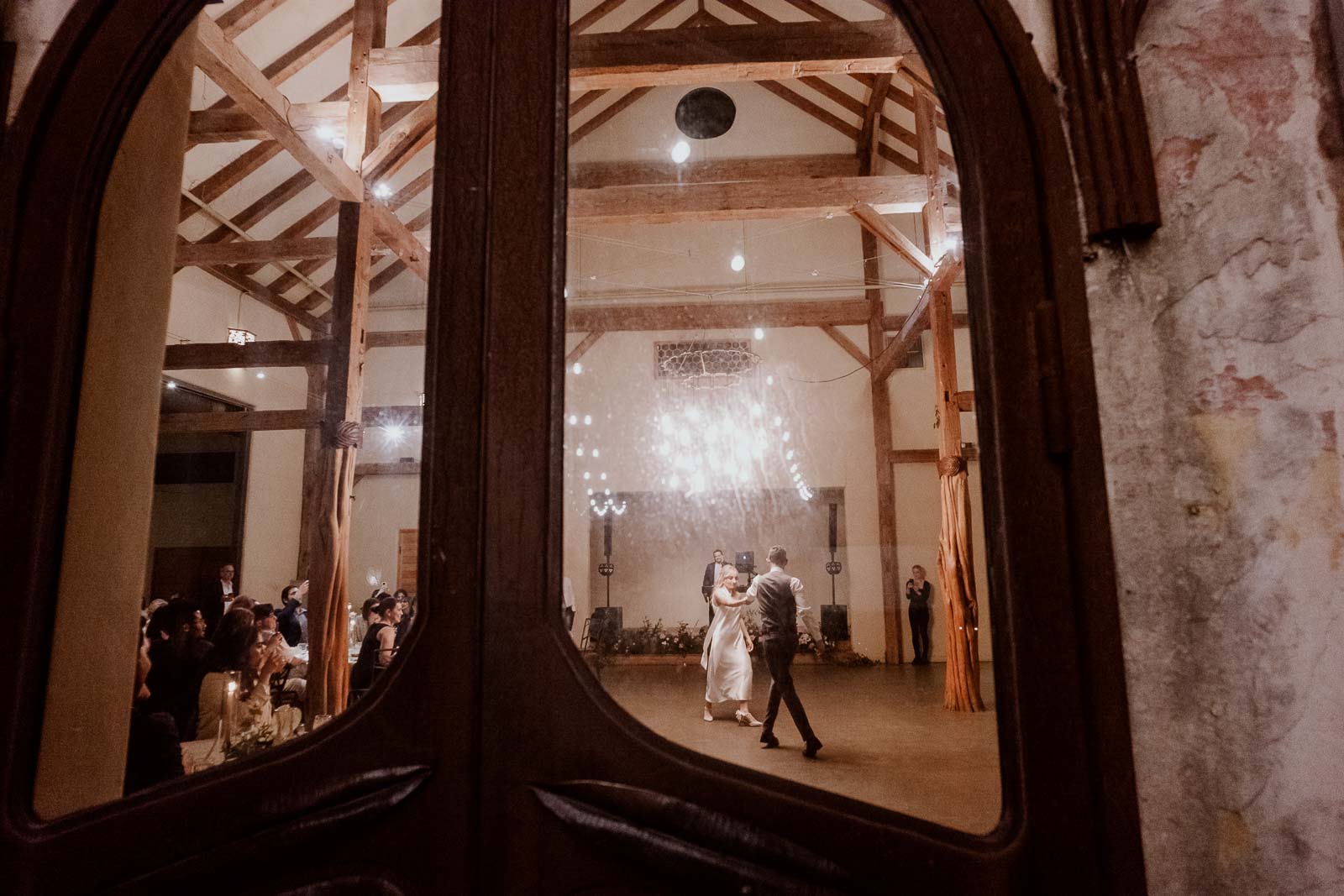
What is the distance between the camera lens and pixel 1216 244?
0.74 metres

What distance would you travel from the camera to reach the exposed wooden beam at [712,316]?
0.86 meters

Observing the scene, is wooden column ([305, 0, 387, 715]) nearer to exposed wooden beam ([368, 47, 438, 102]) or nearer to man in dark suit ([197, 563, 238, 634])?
exposed wooden beam ([368, 47, 438, 102])

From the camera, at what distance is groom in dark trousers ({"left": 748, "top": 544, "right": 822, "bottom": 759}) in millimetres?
778

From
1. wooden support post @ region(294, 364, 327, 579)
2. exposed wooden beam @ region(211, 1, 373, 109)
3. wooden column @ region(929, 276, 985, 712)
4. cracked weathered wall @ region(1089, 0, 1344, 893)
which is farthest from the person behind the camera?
exposed wooden beam @ region(211, 1, 373, 109)

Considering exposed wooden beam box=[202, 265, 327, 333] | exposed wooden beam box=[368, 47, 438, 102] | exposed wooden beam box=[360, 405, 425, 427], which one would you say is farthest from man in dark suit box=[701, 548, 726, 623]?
exposed wooden beam box=[368, 47, 438, 102]

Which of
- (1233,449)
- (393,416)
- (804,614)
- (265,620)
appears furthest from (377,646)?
(1233,449)

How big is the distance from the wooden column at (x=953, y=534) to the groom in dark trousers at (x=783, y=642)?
0.15m

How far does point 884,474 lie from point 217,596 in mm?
851

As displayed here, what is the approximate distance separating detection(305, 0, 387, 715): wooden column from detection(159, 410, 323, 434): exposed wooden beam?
0.03m

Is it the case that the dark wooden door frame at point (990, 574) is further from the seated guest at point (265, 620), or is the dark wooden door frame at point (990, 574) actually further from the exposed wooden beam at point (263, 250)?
the seated guest at point (265, 620)

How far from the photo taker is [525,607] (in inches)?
32.2

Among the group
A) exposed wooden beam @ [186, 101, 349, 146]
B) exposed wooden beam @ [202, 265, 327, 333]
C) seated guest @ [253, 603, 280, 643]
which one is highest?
exposed wooden beam @ [186, 101, 349, 146]

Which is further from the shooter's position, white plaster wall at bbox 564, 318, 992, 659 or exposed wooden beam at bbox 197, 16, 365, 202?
exposed wooden beam at bbox 197, 16, 365, 202

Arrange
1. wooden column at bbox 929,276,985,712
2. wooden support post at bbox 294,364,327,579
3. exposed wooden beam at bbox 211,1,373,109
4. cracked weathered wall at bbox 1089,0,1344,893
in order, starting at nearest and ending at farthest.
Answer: cracked weathered wall at bbox 1089,0,1344,893 → wooden column at bbox 929,276,985,712 → wooden support post at bbox 294,364,327,579 → exposed wooden beam at bbox 211,1,373,109
